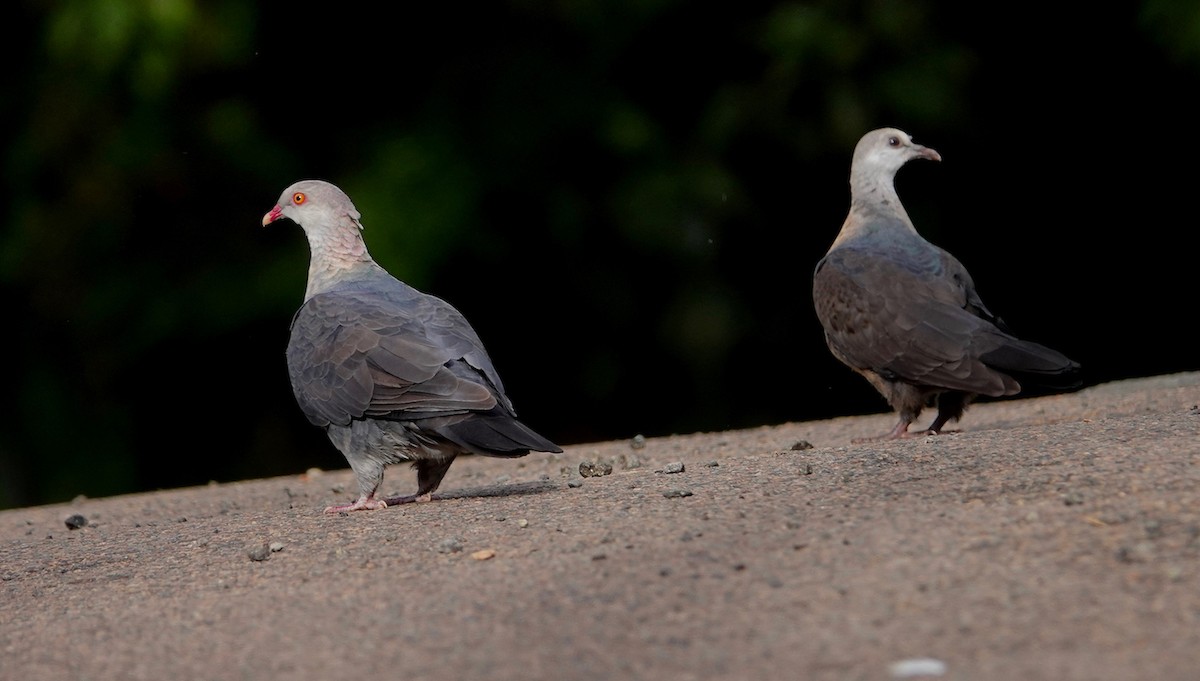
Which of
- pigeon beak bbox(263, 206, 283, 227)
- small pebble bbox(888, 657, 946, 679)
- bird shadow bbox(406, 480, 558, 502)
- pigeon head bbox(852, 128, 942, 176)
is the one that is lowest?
bird shadow bbox(406, 480, 558, 502)

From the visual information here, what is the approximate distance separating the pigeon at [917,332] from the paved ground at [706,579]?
0.62 meters

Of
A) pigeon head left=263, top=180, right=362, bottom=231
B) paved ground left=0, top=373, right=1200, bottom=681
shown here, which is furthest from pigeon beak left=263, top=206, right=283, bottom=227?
paved ground left=0, top=373, right=1200, bottom=681

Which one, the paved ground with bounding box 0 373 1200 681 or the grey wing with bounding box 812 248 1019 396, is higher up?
the grey wing with bounding box 812 248 1019 396

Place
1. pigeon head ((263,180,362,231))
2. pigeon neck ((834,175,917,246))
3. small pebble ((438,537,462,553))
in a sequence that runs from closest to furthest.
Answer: small pebble ((438,537,462,553)) < pigeon head ((263,180,362,231)) < pigeon neck ((834,175,917,246))

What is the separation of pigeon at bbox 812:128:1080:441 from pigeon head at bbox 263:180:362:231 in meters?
2.02

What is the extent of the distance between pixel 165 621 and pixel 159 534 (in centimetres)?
153

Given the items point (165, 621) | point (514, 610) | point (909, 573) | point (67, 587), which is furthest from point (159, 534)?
point (909, 573)

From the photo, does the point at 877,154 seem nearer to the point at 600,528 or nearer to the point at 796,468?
the point at 796,468

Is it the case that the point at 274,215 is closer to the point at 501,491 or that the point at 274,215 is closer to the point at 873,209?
the point at 501,491

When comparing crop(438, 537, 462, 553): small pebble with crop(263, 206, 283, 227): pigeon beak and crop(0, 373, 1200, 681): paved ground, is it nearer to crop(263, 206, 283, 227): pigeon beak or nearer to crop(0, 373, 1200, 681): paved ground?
crop(0, 373, 1200, 681): paved ground

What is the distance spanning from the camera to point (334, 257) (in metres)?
6.46

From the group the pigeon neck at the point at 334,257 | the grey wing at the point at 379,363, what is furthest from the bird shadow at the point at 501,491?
the pigeon neck at the point at 334,257

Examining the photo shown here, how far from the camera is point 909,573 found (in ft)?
11.6

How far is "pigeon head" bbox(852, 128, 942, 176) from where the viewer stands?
7.33m
